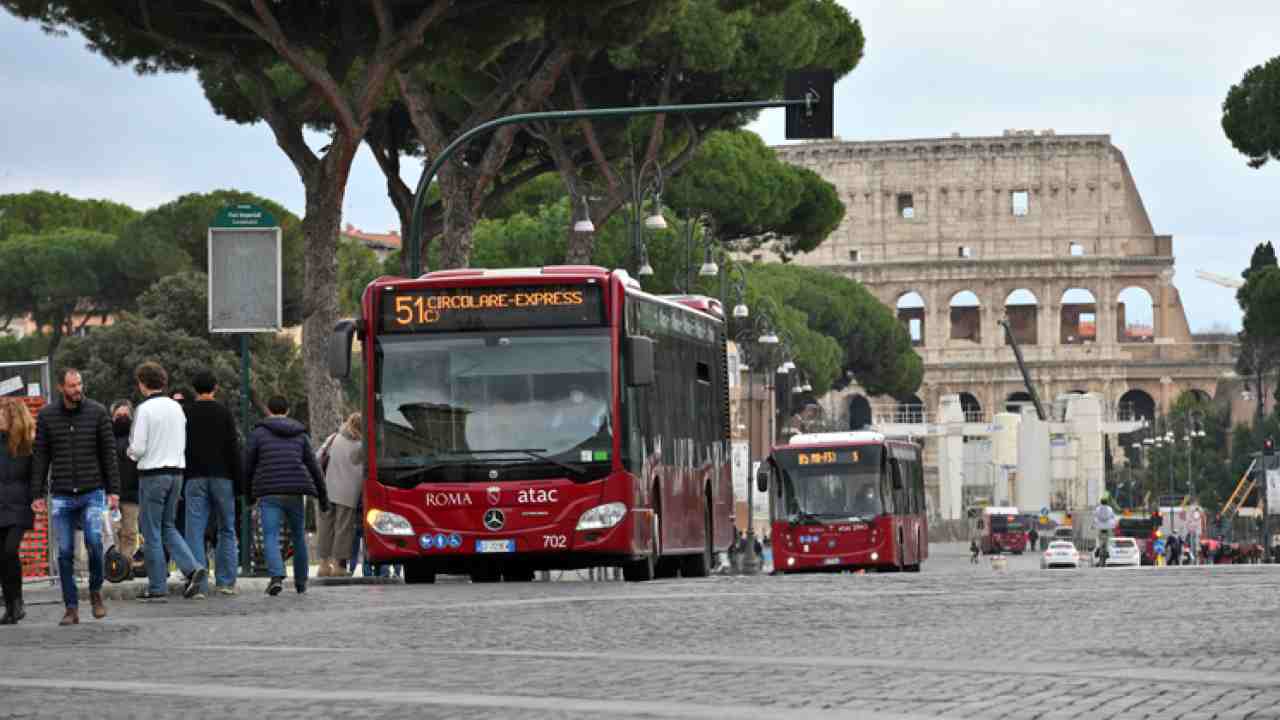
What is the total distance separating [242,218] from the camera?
2177cm

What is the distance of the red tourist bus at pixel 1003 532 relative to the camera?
88625mm

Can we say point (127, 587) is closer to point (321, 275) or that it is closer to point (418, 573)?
point (418, 573)

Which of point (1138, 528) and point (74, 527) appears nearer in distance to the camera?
point (74, 527)

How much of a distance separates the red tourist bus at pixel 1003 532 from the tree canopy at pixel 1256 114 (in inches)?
1823

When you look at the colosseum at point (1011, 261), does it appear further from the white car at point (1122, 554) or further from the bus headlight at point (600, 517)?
the bus headlight at point (600, 517)

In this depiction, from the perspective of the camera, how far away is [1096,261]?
14450 centimetres

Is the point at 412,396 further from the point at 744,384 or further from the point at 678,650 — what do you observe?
the point at 744,384

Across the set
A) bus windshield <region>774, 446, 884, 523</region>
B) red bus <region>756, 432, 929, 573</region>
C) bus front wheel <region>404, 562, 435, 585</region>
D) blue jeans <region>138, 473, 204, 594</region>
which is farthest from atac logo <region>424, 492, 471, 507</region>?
Result: bus windshield <region>774, 446, 884, 523</region>

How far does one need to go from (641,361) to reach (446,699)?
10816mm

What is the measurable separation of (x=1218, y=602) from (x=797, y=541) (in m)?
21.7

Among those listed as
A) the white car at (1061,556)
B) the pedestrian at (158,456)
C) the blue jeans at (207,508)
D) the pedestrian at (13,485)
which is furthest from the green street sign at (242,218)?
the white car at (1061,556)

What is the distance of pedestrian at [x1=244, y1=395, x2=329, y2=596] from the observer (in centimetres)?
1822

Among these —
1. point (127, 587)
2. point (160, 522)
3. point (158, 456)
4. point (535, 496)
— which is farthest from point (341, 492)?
point (158, 456)

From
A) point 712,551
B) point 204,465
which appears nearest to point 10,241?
point 712,551
